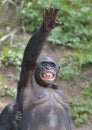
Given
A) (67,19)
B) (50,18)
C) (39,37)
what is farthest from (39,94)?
(67,19)

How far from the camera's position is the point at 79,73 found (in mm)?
8664

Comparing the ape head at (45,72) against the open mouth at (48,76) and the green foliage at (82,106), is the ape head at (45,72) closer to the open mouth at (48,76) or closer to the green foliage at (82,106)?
the open mouth at (48,76)

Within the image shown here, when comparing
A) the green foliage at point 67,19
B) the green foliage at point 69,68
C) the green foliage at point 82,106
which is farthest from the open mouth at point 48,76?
the green foliage at point 67,19

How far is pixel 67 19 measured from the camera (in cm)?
946

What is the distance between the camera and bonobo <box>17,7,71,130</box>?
468 cm

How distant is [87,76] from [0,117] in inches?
148

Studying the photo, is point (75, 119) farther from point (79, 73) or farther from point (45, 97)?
point (45, 97)

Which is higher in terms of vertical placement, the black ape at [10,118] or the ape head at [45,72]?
the ape head at [45,72]

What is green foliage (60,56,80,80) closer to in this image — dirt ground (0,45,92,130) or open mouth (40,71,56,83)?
dirt ground (0,45,92,130)

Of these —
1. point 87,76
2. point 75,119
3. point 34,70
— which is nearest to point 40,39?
point 34,70

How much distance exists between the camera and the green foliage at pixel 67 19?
9242mm

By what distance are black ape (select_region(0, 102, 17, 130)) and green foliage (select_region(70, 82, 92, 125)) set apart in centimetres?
277

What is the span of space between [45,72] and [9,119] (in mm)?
531

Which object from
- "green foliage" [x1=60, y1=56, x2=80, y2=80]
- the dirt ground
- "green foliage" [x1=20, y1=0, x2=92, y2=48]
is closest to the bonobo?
the dirt ground
